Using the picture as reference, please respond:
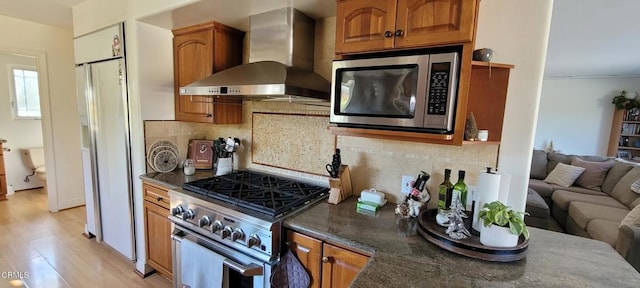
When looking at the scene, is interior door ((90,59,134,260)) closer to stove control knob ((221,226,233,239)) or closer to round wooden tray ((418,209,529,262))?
stove control knob ((221,226,233,239))

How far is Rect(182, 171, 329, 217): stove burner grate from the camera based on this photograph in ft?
5.03

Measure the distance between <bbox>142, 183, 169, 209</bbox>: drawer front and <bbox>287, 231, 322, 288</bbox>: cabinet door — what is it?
1.16 m

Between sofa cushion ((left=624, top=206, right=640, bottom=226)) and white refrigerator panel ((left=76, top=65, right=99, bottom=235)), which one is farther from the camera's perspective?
white refrigerator panel ((left=76, top=65, right=99, bottom=235))

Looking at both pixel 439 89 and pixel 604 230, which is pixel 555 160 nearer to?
pixel 604 230

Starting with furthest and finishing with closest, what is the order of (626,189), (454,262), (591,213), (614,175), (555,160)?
(555,160) < (614,175) < (626,189) < (591,213) < (454,262)

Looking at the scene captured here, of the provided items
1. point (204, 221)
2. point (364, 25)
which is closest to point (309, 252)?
point (204, 221)

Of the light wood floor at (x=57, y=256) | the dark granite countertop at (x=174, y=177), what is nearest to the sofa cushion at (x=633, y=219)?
the dark granite countertop at (x=174, y=177)

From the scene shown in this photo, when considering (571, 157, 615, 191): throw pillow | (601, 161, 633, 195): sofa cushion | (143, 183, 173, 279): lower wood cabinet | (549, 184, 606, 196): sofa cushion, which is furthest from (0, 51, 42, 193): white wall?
(601, 161, 633, 195): sofa cushion

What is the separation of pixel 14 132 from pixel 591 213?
7.67m

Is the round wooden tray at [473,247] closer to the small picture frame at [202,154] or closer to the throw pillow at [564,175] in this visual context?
the small picture frame at [202,154]

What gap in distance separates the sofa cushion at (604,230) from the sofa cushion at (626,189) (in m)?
0.77

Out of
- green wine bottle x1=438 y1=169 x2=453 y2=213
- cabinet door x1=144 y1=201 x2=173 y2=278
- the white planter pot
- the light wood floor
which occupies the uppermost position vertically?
green wine bottle x1=438 y1=169 x2=453 y2=213

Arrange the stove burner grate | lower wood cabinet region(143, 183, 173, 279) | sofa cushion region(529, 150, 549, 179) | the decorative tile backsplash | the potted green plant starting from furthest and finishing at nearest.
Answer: sofa cushion region(529, 150, 549, 179) < lower wood cabinet region(143, 183, 173, 279) < the decorative tile backsplash < the stove burner grate < the potted green plant

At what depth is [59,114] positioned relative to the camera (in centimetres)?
354
